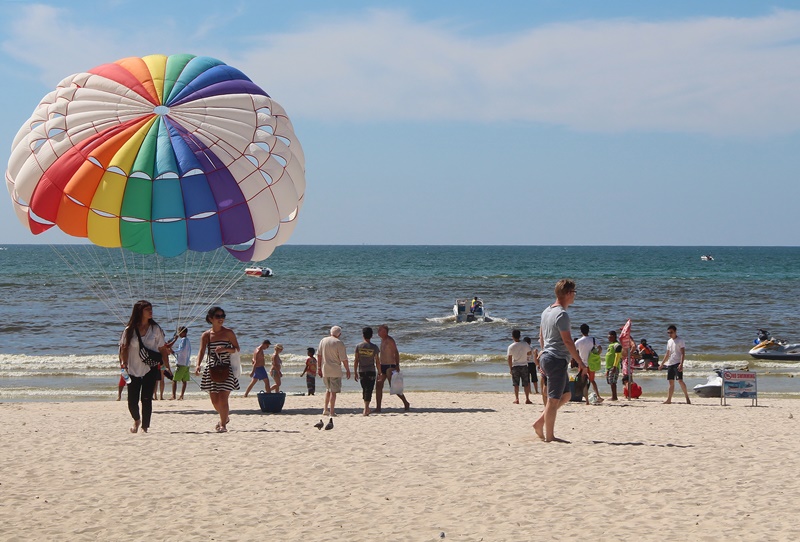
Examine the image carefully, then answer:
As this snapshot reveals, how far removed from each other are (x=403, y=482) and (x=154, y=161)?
24.4 ft

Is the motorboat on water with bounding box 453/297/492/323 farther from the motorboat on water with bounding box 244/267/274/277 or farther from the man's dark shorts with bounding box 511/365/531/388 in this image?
the motorboat on water with bounding box 244/267/274/277

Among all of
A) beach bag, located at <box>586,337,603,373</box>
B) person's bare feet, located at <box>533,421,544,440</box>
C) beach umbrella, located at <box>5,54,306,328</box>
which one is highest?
beach umbrella, located at <box>5,54,306,328</box>

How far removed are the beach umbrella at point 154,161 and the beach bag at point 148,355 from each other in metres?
3.93

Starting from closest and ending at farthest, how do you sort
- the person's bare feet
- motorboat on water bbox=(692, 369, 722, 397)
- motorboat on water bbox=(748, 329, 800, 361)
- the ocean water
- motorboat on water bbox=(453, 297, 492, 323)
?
the person's bare feet < motorboat on water bbox=(692, 369, 722, 397) < the ocean water < motorboat on water bbox=(748, 329, 800, 361) < motorboat on water bbox=(453, 297, 492, 323)

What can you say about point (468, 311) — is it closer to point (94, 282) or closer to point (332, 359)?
point (332, 359)

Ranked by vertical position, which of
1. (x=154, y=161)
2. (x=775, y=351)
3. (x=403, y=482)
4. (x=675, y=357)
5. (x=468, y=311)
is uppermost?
(x=154, y=161)

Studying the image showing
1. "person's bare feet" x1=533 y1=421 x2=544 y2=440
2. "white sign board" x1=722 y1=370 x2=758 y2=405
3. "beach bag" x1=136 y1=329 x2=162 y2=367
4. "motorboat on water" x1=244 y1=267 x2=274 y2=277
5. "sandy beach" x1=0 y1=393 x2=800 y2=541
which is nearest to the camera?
"sandy beach" x1=0 y1=393 x2=800 y2=541

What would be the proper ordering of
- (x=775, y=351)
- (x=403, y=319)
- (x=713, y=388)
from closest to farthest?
(x=713, y=388) → (x=775, y=351) → (x=403, y=319)

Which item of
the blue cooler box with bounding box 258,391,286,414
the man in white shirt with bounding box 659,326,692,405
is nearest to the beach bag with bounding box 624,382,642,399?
the man in white shirt with bounding box 659,326,692,405

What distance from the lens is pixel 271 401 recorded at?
13.3 meters

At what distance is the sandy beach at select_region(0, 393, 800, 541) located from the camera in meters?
6.09

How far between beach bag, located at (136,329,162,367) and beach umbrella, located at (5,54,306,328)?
3927 mm

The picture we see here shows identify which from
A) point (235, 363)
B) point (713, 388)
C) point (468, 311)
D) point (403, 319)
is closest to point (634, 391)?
point (713, 388)

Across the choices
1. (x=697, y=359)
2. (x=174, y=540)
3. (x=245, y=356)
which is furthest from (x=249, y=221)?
(x=697, y=359)
